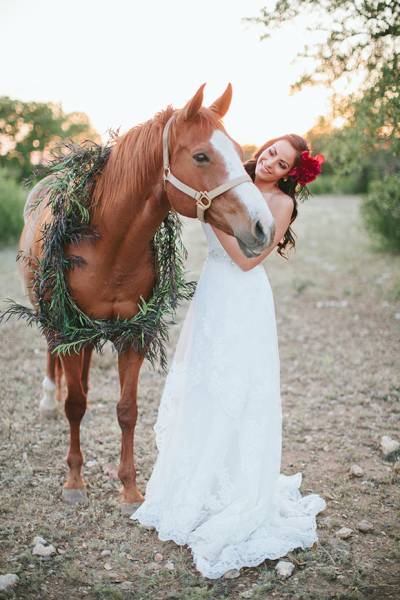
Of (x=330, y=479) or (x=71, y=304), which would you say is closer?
(x=71, y=304)

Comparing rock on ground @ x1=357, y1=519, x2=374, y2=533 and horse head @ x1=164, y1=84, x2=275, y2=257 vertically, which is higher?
horse head @ x1=164, y1=84, x2=275, y2=257

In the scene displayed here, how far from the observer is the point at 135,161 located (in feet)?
8.35

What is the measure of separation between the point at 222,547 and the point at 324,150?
5707 mm

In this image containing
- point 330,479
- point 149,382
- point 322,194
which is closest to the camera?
point 330,479

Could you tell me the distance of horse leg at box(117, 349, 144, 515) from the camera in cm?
304

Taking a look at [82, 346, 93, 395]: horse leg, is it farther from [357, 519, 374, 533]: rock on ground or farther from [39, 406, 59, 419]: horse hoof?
[357, 519, 374, 533]: rock on ground

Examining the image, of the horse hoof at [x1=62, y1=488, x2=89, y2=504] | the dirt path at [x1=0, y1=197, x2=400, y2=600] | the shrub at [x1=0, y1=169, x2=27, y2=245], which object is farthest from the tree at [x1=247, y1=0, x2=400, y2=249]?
the shrub at [x1=0, y1=169, x2=27, y2=245]

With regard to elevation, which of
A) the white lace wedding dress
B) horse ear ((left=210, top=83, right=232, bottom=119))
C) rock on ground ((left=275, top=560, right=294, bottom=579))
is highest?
horse ear ((left=210, top=83, right=232, bottom=119))

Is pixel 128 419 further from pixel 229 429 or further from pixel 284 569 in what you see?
pixel 284 569

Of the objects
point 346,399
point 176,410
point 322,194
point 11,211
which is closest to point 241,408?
point 176,410

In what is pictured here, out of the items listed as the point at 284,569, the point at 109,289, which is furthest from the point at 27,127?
the point at 284,569

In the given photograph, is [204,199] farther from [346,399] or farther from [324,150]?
[324,150]

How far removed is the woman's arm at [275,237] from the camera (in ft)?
8.09

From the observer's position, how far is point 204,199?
7.58ft
